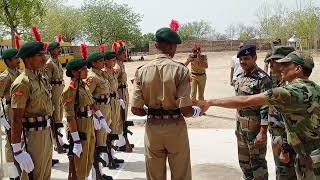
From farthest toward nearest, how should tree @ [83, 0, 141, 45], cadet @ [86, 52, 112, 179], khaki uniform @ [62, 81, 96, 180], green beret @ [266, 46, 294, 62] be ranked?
tree @ [83, 0, 141, 45]
cadet @ [86, 52, 112, 179]
khaki uniform @ [62, 81, 96, 180]
green beret @ [266, 46, 294, 62]

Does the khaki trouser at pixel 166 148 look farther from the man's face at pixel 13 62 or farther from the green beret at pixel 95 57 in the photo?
the man's face at pixel 13 62

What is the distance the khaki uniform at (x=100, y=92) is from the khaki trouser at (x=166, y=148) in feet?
6.32

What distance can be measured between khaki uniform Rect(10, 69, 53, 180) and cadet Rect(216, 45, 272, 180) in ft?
7.30

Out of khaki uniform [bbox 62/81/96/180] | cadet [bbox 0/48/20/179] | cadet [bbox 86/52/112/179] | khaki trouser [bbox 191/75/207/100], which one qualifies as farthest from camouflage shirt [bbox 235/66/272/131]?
khaki trouser [bbox 191/75/207/100]

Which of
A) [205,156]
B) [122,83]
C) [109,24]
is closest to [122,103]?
[122,83]

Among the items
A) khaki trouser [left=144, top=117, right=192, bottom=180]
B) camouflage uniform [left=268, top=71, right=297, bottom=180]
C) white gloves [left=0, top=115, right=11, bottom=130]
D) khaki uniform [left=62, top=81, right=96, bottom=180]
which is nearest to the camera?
khaki trouser [left=144, top=117, right=192, bottom=180]

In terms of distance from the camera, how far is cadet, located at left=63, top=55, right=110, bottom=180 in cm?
492

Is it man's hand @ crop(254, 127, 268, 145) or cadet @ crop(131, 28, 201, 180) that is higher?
cadet @ crop(131, 28, 201, 180)

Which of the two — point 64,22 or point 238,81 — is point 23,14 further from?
point 64,22

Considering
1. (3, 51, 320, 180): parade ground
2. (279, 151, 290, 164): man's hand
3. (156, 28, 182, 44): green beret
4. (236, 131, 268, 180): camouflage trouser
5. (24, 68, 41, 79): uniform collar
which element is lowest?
(3, 51, 320, 180): parade ground

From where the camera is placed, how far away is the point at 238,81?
5117 mm

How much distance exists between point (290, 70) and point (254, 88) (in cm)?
148

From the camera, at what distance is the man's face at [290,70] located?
11.1 feet

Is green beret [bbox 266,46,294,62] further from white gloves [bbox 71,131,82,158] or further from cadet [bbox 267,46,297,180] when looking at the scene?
white gloves [bbox 71,131,82,158]
